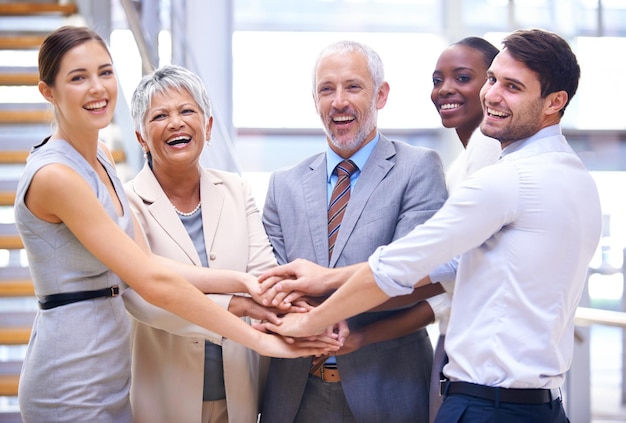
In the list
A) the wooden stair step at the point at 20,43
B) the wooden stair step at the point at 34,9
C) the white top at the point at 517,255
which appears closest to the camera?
the white top at the point at 517,255

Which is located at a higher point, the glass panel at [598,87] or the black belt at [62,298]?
the glass panel at [598,87]

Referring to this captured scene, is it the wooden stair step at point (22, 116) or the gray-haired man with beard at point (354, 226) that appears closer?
the gray-haired man with beard at point (354, 226)

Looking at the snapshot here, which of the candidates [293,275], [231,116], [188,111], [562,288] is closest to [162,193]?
[188,111]

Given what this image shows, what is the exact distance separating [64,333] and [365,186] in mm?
927

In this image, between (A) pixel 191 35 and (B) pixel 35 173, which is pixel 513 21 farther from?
(B) pixel 35 173

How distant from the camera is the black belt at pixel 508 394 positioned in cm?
178

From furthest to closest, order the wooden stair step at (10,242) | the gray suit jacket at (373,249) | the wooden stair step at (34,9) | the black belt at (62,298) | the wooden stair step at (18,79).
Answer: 1. the wooden stair step at (34,9)
2. the wooden stair step at (18,79)
3. the wooden stair step at (10,242)
4. the gray suit jacket at (373,249)
5. the black belt at (62,298)

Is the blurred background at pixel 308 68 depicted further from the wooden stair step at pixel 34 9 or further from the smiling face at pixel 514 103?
the smiling face at pixel 514 103

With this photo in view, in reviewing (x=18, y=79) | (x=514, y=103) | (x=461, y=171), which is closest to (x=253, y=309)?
(x=461, y=171)

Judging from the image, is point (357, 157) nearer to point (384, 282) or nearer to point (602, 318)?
point (384, 282)

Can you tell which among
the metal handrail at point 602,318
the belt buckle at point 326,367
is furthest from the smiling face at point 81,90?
the metal handrail at point 602,318

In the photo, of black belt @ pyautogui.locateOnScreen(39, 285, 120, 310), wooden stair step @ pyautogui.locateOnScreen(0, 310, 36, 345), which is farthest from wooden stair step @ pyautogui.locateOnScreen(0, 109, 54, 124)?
black belt @ pyautogui.locateOnScreen(39, 285, 120, 310)

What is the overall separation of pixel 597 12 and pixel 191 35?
3.19m

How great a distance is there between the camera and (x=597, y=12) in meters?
6.26
